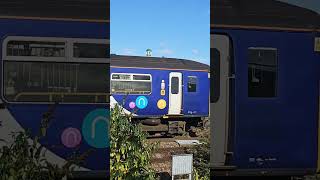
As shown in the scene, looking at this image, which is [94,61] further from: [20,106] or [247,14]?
[247,14]

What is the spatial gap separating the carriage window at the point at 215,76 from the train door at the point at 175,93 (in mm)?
1232

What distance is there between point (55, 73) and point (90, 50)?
41 cm

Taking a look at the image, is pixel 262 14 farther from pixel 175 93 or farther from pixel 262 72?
pixel 175 93

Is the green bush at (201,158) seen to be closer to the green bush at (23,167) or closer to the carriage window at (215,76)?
the carriage window at (215,76)

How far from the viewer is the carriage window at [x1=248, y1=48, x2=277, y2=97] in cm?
446

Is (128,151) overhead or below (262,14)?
below

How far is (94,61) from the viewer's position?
420 centimetres

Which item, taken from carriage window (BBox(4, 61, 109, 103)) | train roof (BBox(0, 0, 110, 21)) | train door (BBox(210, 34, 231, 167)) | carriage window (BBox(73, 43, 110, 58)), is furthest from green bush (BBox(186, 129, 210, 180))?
train roof (BBox(0, 0, 110, 21))

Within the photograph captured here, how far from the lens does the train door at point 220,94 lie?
4238 mm

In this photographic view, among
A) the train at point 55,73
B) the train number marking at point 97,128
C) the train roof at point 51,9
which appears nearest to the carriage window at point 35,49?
the train at point 55,73

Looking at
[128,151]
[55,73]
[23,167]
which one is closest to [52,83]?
[55,73]

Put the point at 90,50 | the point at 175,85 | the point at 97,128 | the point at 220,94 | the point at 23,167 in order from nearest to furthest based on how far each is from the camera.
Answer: the point at 23,167, the point at 97,128, the point at 90,50, the point at 220,94, the point at 175,85

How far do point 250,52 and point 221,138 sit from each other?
98 cm

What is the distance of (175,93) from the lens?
7.43 metres
